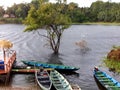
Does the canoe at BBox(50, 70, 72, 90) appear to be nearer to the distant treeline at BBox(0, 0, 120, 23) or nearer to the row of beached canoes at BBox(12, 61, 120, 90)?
the row of beached canoes at BBox(12, 61, 120, 90)

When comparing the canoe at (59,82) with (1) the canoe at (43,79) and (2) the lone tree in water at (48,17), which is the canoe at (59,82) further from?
(2) the lone tree in water at (48,17)

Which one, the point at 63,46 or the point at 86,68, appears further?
the point at 63,46

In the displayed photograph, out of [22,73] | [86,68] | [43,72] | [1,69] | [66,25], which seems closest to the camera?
[1,69]

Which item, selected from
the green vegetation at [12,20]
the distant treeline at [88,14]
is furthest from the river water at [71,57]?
the green vegetation at [12,20]

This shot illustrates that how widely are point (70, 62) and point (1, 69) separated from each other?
2277 cm

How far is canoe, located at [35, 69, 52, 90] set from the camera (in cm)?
4262

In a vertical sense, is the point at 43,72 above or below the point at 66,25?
below

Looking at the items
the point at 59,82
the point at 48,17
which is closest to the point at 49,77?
the point at 59,82

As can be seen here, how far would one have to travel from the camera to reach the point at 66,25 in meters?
69.7

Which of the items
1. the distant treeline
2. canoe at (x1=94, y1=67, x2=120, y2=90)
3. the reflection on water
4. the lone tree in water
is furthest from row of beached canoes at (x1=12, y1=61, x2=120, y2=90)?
the distant treeline

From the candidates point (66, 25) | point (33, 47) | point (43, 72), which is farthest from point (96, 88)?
point (33, 47)

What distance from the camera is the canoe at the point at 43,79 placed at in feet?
140

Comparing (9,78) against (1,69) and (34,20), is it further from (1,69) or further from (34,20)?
(34,20)

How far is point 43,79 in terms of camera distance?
151 ft
